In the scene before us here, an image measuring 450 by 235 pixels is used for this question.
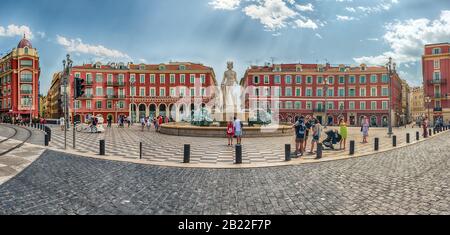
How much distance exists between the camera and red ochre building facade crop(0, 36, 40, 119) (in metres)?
54.5

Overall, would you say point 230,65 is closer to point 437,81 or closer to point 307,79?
point 307,79

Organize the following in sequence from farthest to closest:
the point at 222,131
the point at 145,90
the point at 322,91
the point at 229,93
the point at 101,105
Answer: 1. the point at 145,90
2. the point at 101,105
3. the point at 322,91
4. the point at 229,93
5. the point at 222,131

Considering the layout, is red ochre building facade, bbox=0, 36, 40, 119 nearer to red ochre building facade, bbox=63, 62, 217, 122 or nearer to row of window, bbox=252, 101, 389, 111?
red ochre building facade, bbox=63, 62, 217, 122

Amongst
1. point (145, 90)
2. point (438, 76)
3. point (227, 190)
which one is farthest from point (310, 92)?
point (227, 190)

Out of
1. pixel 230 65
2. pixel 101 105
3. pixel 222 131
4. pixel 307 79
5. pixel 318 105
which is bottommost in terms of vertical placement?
pixel 222 131

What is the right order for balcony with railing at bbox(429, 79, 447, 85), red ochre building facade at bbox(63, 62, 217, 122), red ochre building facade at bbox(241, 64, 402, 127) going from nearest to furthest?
balcony with railing at bbox(429, 79, 447, 85) → red ochre building facade at bbox(241, 64, 402, 127) → red ochre building facade at bbox(63, 62, 217, 122)

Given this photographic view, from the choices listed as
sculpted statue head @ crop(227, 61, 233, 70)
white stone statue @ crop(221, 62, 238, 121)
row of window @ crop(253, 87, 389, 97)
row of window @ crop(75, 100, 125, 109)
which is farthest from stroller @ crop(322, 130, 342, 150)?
row of window @ crop(75, 100, 125, 109)

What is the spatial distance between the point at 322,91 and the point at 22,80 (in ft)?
200

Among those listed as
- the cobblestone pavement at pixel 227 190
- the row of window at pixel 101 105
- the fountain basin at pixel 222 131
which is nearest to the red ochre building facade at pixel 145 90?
the row of window at pixel 101 105

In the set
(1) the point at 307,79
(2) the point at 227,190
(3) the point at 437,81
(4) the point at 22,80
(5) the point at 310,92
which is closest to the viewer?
(2) the point at 227,190

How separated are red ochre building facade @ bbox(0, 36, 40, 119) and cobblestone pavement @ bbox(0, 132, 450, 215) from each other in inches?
2237

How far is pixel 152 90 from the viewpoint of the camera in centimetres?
6053

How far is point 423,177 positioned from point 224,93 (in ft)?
64.8

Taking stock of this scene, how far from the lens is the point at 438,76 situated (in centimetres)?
5094
